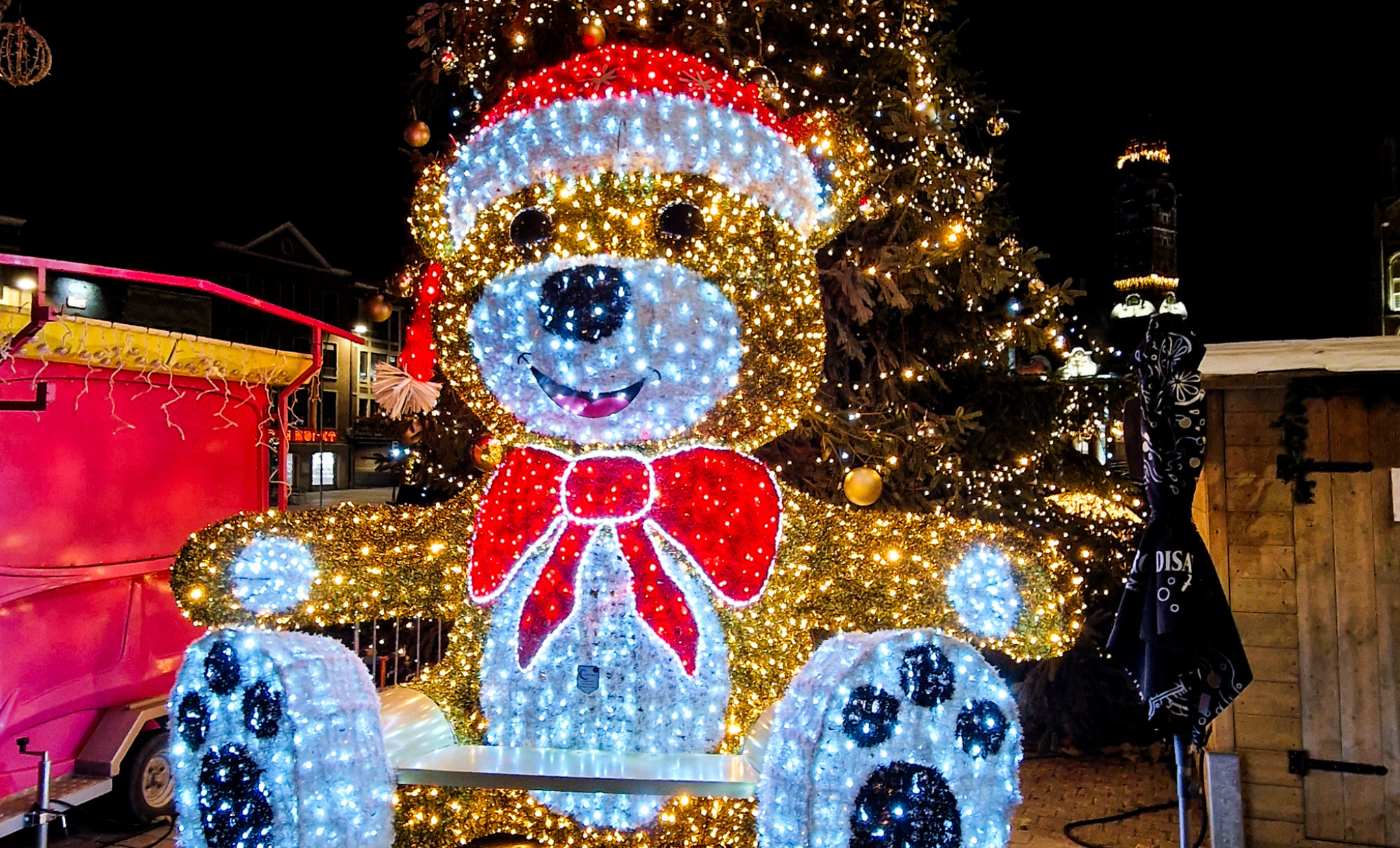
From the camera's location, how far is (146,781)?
4770 millimetres

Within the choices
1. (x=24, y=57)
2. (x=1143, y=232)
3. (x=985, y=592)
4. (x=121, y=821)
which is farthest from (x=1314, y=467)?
(x=1143, y=232)

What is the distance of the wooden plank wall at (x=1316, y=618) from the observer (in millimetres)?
4242

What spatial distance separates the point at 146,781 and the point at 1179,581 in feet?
15.7

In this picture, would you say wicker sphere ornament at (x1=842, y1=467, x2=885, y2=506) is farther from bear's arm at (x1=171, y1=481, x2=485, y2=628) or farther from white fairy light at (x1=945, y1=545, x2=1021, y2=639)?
bear's arm at (x1=171, y1=481, x2=485, y2=628)

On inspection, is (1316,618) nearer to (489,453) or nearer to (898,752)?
(898,752)

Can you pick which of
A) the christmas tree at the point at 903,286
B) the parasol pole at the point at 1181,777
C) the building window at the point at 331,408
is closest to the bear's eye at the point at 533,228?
the christmas tree at the point at 903,286

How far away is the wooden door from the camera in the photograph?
4230 millimetres

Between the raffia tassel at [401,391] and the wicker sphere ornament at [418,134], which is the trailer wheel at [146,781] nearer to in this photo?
the raffia tassel at [401,391]

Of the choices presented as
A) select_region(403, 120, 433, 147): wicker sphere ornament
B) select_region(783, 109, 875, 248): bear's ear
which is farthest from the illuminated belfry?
select_region(783, 109, 875, 248): bear's ear

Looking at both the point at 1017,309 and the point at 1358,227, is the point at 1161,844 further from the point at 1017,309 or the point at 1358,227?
the point at 1358,227

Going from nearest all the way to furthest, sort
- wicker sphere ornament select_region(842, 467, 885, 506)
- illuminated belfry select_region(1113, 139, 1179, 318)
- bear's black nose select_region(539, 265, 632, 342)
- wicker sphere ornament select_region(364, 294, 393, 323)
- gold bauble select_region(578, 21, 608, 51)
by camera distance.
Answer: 1. bear's black nose select_region(539, 265, 632, 342)
2. wicker sphere ornament select_region(842, 467, 885, 506)
3. gold bauble select_region(578, 21, 608, 51)
4. wicker sphere ornament select_region(364, 294, 393, 323)
5. illuminated belfry select_region(1113, 139, 1179, 318)

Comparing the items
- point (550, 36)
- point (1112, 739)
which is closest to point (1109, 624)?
point (1112, 739)

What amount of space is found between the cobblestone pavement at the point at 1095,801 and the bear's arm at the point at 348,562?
2.86m

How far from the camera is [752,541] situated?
9.96ft
